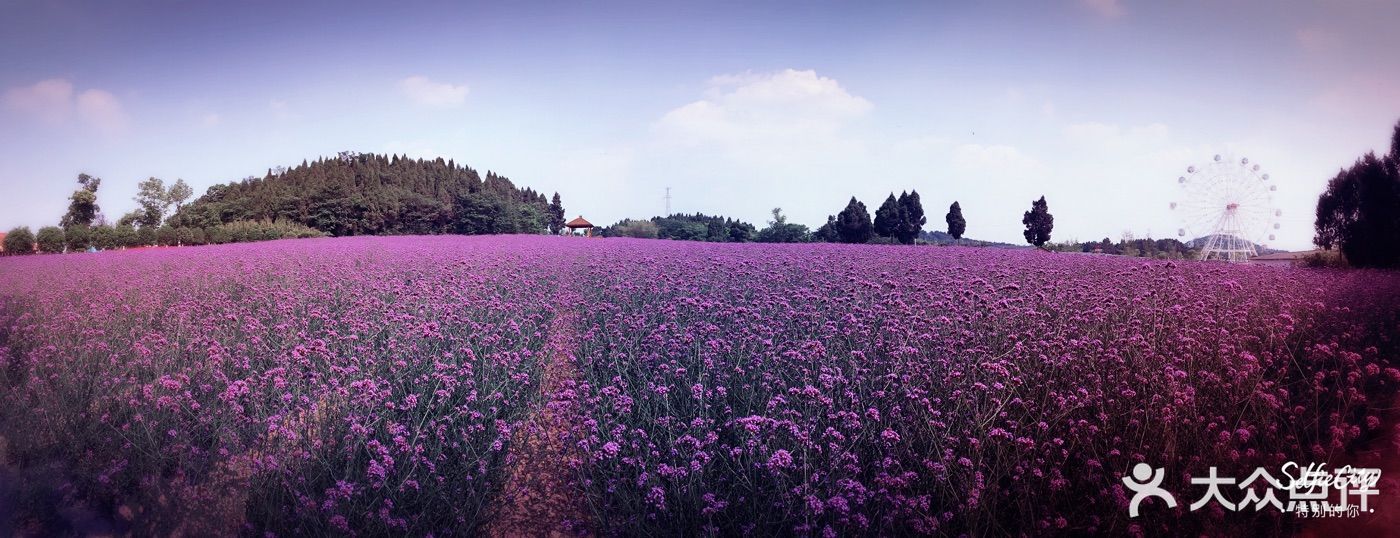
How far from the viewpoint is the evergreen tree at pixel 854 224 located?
39.8 meters

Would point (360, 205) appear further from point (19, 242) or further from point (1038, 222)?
point (1038, 222)

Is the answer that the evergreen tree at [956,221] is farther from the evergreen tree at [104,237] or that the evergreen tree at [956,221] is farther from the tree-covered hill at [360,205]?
the evergreen tree at [104,237]

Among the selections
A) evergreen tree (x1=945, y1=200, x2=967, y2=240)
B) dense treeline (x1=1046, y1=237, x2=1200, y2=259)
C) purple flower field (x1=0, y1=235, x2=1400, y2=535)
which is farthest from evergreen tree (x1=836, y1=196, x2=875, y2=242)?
purple flower field (x1=0, y1=235, x2=1400, y2=535)

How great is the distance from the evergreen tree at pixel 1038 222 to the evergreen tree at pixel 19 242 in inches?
1488

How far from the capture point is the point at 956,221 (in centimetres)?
4050

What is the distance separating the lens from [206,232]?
22219 millimetres

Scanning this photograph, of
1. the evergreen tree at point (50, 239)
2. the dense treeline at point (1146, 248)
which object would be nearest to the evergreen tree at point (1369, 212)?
the dense treeline at point (1146, 248)

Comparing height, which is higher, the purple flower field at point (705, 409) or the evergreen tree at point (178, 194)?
the evergreen tree at point (178, 194)

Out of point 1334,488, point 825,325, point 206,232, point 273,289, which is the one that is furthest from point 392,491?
point 206,232

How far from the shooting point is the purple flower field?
2.57m

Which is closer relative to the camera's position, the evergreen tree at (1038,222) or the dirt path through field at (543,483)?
the dirt path through field at (543,483)

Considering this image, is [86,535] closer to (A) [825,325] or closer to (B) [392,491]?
(B) [392,491]

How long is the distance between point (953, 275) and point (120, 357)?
7.97 metres
